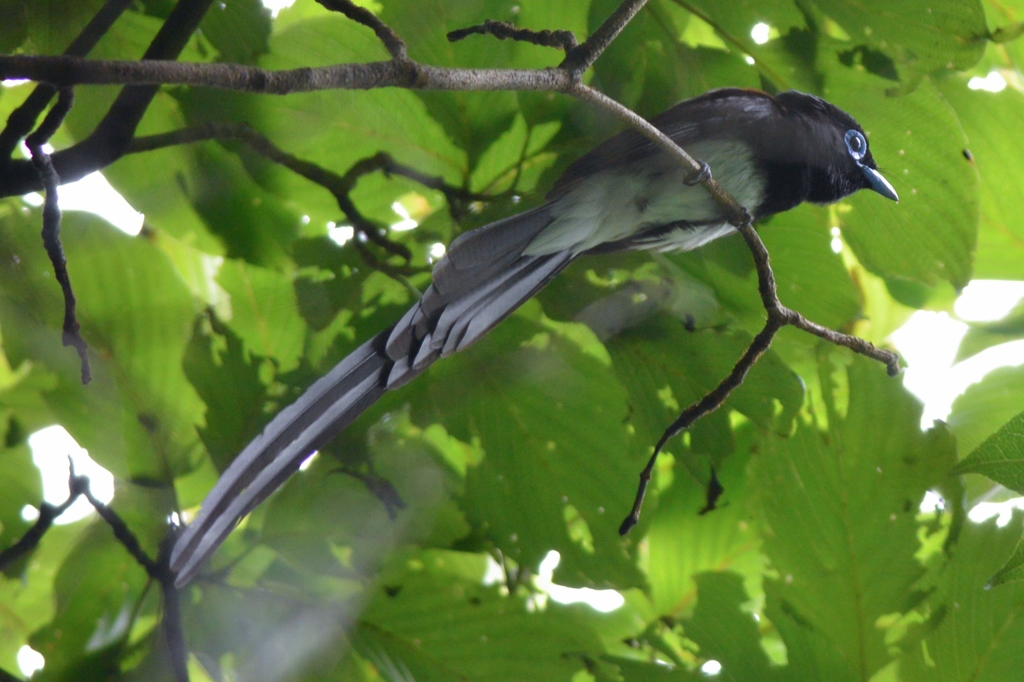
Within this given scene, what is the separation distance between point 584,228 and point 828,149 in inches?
18.1

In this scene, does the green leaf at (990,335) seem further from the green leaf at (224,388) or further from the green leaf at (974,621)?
the green leaf at (224,388)

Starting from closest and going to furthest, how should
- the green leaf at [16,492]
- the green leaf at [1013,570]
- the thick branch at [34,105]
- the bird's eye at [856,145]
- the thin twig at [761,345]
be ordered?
the green leaf at [1013,570]
the thick branch at [34,105]
the thin twig at [761,345]
the green leaf at [16,492]
the bird's eye at [856,145]

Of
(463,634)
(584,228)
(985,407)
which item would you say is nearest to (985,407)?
(985,407)

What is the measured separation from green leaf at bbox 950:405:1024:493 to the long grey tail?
2.26 ft

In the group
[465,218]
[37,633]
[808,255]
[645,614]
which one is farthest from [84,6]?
[645,614]

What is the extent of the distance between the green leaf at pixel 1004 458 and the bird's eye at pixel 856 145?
564 millimetres

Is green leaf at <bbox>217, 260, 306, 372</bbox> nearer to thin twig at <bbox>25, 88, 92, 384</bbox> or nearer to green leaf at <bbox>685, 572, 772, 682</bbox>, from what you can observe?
thin twig at <bbox>25, 88, 92, 384</bbox>

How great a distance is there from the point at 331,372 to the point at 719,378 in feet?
2.04

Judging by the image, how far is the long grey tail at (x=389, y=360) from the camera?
1133 millimetres

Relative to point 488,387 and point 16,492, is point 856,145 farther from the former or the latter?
point 16,492

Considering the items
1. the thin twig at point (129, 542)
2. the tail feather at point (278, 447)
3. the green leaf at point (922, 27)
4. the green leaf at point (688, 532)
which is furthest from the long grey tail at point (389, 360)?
the green leaf at point (922, 27)

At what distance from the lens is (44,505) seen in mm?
1363

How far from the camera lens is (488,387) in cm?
142

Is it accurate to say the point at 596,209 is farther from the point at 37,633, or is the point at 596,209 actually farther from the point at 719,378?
the point at 37,633
